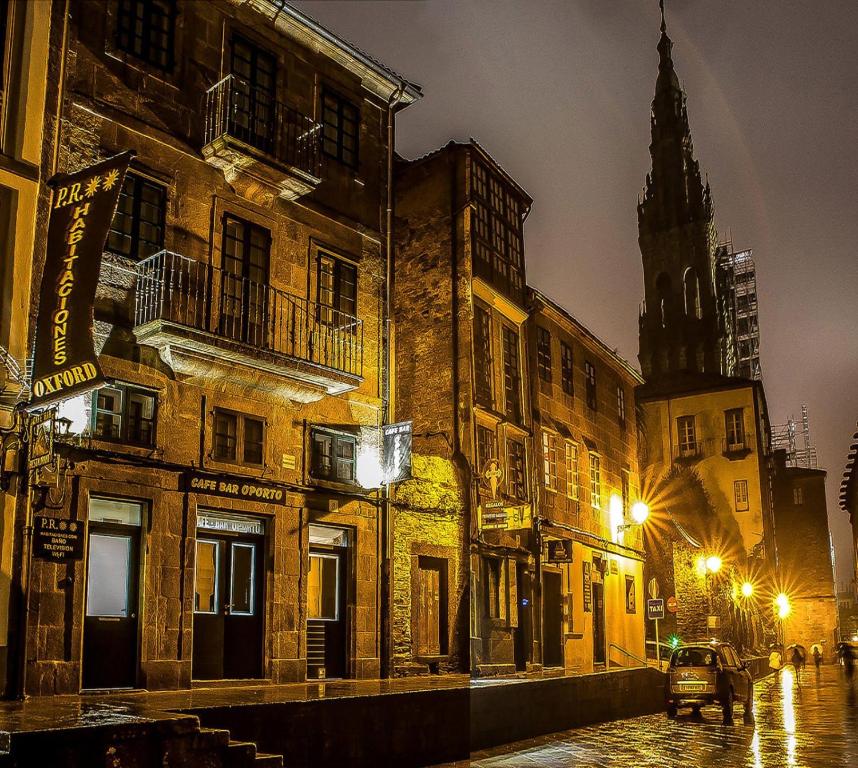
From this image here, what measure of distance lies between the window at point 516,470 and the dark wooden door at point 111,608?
1238 centimetres

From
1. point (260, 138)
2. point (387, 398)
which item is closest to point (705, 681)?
point (387, 398)

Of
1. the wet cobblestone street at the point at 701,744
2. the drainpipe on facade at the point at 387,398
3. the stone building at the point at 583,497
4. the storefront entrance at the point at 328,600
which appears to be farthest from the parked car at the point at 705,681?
the storefront entrance at the point at 328,600

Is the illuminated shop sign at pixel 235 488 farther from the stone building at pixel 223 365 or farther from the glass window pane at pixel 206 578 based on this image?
the glass window pane at pixel 206 578

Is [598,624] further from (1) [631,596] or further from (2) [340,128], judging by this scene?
(2) [340,128]

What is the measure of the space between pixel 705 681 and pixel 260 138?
595 inches

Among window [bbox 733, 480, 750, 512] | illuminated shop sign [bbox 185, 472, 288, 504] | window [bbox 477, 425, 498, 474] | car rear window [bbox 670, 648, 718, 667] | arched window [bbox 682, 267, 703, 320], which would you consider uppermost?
arched window [bbox 682, 267, 703, 320]

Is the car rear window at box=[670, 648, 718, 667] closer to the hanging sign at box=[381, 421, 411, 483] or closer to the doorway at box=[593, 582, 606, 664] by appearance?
the hanging sign at box=[381, 421, 411, 483]

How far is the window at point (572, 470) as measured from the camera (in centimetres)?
2989

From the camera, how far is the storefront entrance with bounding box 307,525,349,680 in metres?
18.9

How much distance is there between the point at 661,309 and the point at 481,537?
84.8 m

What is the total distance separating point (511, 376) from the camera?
26.6 meters

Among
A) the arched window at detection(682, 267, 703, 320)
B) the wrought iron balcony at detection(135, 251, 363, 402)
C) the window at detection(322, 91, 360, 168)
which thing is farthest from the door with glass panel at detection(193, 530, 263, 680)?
the arched window at detection(682, 267, 703, 320)

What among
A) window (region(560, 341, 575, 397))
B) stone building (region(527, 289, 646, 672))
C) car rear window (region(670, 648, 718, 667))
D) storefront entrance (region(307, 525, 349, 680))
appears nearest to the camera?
storefront entrance (region(307, 525, 349, 680))

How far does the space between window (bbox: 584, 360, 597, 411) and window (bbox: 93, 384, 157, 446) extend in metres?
19.2
